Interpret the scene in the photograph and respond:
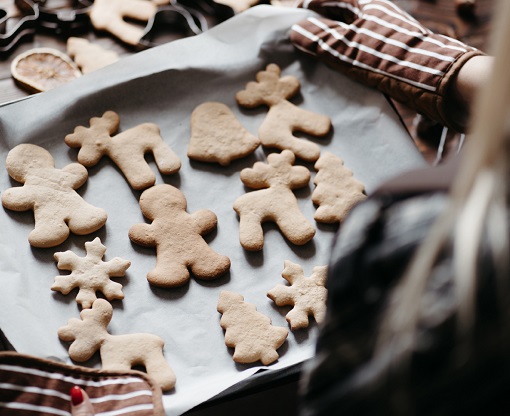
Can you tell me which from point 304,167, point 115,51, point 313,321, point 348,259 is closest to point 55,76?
point 115,51

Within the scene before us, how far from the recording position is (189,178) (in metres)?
1.07

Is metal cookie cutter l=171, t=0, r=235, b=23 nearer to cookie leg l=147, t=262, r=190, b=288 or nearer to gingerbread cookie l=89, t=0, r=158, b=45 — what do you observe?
gingerbread cookie l=89, t=0, r=158, b=45

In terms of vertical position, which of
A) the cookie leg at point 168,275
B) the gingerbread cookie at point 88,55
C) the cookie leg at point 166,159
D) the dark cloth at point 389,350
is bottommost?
the cookie leg at point 168,275

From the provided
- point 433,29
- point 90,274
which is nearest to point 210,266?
point 90,274

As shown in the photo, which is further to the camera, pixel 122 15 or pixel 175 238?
pixel 122 15

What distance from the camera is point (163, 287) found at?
94 centimetres

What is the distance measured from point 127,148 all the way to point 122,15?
322 millimetres

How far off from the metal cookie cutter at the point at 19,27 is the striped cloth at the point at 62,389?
62cm

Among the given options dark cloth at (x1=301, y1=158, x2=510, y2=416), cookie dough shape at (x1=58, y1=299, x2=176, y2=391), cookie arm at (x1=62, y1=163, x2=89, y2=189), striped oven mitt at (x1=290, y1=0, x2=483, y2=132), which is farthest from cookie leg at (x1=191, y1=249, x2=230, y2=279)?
dark cloth at (x1=301, y1=158, x2=510, y2=416)

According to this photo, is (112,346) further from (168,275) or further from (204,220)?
(204,220)

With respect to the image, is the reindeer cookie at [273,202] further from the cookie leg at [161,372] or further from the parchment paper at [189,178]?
the cookie leg at [161,372]

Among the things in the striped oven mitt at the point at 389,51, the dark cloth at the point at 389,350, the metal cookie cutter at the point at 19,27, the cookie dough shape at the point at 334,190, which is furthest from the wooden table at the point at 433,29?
the dark cloth at the point at 389,350

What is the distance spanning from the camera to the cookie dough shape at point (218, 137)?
1080 millimetres

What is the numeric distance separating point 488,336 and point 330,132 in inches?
31.3
